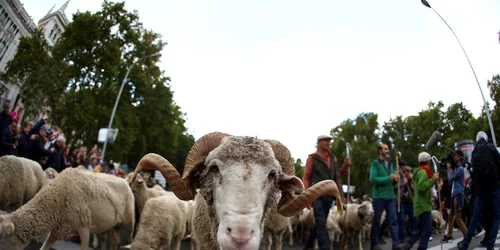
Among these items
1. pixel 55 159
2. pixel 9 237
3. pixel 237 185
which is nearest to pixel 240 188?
pixel 237 185

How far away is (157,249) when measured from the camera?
7383 mm

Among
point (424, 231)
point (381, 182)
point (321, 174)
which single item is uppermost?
point (381, 182)

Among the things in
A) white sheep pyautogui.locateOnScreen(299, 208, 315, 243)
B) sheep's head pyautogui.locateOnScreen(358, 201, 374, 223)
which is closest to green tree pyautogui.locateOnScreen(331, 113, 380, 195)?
white sheep pyautogui.locateOnScreen(299, 208, 315, 243)

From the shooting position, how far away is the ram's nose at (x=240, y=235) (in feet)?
9.35

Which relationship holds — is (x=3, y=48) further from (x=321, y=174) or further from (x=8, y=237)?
(x=321, y=174)

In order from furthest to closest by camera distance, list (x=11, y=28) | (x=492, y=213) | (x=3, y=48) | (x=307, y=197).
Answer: (x=3, y=48) → (x=11, y=28) → (x=492, y=213) → (x=307, y=197)

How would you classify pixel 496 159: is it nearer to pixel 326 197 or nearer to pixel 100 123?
pixel 326 197

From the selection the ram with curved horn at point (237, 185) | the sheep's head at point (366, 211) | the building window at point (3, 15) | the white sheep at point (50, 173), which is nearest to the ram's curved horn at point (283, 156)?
the ram with curved horn at point (237, 185)

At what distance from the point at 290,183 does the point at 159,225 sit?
4300 mm

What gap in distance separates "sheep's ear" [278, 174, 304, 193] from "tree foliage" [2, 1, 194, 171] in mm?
16689

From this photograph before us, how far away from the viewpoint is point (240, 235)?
2.86 m

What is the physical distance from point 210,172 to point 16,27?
30.1 ft

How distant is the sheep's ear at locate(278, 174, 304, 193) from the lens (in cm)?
396

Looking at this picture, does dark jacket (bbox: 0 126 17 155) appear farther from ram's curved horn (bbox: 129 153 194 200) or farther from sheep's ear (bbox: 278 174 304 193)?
sheep's ear (bbox: 278 174 304 193)
